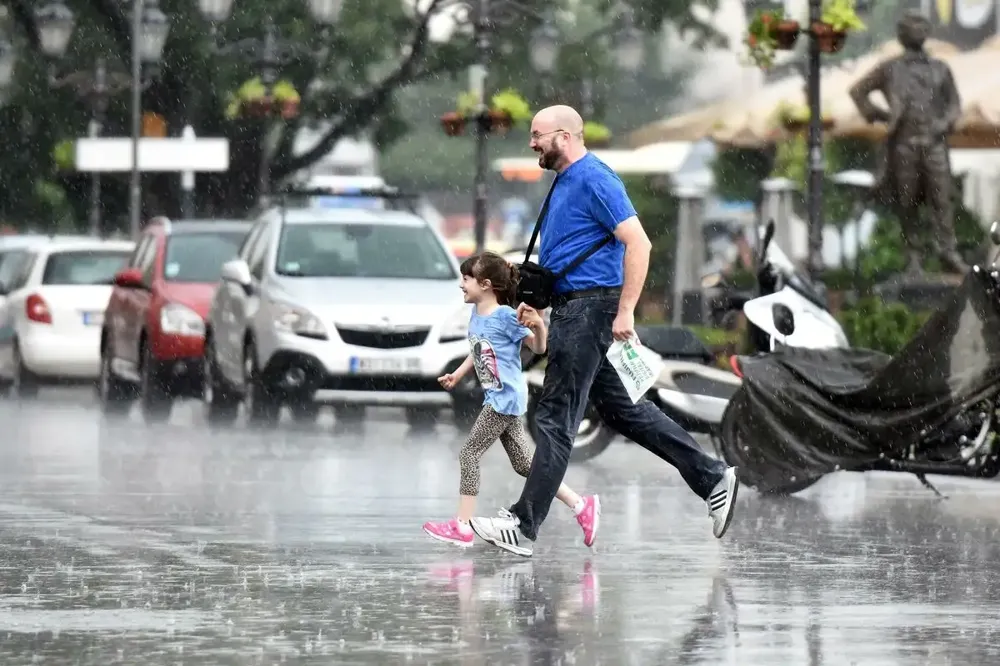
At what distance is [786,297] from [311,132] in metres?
30.1

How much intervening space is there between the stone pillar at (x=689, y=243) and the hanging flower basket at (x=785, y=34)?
320 inches

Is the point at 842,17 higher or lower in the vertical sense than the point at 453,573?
higher

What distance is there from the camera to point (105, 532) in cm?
1192

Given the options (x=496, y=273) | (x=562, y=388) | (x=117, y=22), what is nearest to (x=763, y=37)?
(x=496, y=273)

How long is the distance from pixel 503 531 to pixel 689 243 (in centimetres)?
2193

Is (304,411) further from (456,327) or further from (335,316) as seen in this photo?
(456,327)

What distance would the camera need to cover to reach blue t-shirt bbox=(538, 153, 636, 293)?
1099cm

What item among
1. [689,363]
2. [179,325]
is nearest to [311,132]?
[179,325]

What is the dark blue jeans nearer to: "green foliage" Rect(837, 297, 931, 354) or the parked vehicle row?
the parked vehicle row

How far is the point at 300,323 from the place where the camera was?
20000 millimetres

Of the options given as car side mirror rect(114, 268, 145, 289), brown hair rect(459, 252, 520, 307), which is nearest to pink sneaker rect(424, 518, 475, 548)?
brown hair rect(459, 252, 520, 307)

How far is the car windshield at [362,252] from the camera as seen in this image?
21.0 metres

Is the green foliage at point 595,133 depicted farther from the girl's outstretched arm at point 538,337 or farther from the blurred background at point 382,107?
the girl's outstretched arm at point 538,337

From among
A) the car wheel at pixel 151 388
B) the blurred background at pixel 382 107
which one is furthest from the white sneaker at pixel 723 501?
the blurred background at pixel 382 107
